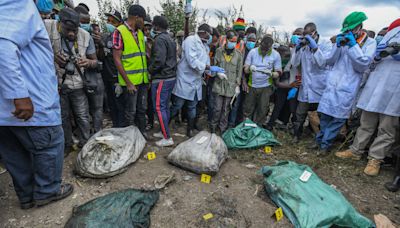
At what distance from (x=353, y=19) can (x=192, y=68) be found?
230 cm

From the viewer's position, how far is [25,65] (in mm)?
1614

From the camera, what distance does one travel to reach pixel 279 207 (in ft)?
7.35

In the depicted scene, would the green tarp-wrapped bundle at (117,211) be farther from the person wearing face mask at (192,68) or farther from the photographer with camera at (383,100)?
the photographer with camera at (383,100)

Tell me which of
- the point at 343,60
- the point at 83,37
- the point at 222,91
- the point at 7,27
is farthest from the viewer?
the point at 222,91

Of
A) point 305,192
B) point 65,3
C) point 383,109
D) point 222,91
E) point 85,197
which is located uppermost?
point 65,3

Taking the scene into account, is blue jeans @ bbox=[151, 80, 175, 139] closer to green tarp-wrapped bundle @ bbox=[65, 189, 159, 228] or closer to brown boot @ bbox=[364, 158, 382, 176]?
green tarp-wrapped bundle @ bbox=[65, 189, 159, 228]

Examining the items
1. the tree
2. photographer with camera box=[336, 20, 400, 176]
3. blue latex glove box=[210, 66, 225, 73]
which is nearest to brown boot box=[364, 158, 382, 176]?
photographer with camera box=[336, 20, 400, 176]

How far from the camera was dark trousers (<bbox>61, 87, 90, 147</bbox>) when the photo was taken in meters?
2.73

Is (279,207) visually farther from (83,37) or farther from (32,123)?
(83,37)

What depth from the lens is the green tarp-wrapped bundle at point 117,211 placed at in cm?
171

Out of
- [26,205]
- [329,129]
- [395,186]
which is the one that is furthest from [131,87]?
[395,186]

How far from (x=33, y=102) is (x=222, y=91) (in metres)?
2.77

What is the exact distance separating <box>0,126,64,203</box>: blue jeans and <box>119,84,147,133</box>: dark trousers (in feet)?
4.28

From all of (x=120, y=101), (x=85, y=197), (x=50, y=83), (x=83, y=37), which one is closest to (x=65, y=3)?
(x=83, y=37)
